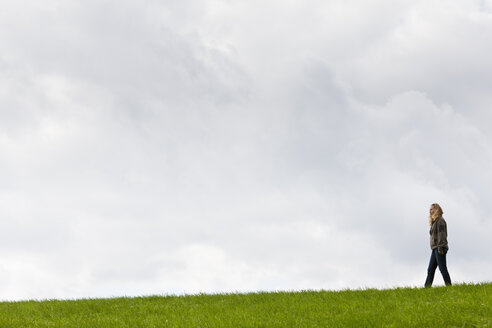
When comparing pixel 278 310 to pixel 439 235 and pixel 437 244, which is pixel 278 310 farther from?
pixel 439 235

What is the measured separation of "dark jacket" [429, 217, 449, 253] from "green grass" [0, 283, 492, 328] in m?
1.72

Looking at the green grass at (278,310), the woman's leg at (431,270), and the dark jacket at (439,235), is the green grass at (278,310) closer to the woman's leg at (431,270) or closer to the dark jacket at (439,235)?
the dark jacket at (439,235)

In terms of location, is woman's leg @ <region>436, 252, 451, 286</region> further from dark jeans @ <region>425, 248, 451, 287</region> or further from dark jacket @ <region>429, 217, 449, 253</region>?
dark jacket @ <region>429, 217, 449, 253</region>

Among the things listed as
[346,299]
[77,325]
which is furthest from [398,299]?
[77,325]

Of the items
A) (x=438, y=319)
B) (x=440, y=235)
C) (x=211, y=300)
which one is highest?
(x=440, y=235)

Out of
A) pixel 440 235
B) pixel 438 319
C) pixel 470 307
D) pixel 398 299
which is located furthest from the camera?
pixel 440 235

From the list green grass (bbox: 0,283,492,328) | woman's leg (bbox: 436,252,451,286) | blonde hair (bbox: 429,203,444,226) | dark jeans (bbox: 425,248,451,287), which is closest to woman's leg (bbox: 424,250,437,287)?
dark jeans (bbox: 425,248,451,287)

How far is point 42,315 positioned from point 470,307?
13.3 m

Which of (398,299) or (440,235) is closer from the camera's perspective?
(398,299)

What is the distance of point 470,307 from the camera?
16062 millimetres

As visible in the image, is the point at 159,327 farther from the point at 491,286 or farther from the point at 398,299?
the point at 491,286

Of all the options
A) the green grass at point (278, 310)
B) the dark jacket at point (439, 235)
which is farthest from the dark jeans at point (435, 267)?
the green grass at point (278, 310)

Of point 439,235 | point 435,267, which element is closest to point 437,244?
point 439,235

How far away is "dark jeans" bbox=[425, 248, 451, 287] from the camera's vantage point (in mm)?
20422
